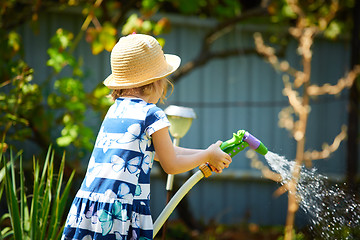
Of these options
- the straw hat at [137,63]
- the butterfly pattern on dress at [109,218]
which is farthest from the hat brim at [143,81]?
the butterfly pattern on dress at [109,218]

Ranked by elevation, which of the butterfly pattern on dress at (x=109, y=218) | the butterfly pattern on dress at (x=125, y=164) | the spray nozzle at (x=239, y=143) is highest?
the spray nozzle at (x=239, y=143)

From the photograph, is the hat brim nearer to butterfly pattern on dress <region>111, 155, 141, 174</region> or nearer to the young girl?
the young girl

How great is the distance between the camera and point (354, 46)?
393 cm

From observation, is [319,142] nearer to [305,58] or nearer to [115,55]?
[305,58]

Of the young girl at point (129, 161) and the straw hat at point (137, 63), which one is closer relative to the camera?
the young girl at point (129, 161)

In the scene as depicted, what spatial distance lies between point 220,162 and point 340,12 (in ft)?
11.1

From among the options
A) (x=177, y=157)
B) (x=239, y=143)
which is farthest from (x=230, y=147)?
(x=177, y=157)

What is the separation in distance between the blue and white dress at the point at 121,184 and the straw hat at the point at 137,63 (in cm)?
9

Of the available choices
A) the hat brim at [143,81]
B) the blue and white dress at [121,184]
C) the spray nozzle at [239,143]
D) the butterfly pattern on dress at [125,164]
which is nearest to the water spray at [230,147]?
the spray nozzle at [239,143]

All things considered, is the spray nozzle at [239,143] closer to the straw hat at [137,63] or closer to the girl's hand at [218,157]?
the girl's hand at [218,157]

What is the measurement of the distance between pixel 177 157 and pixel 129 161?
168mm

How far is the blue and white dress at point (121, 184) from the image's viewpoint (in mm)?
1456

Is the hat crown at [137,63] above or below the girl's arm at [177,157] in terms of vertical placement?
above

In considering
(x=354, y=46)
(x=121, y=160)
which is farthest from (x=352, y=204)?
(x=354, y=46)
